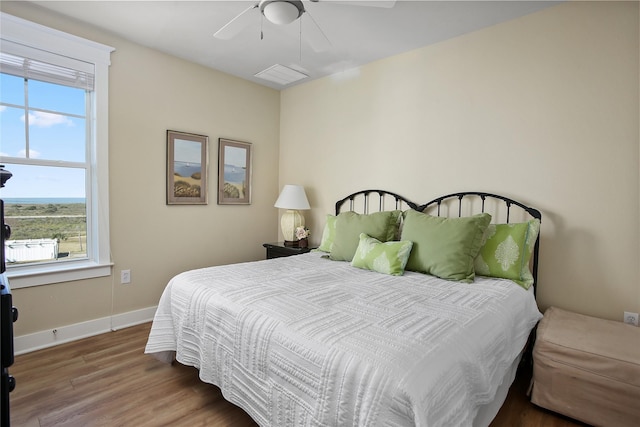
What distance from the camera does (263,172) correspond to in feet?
13.0

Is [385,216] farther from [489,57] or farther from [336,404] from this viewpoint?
[336,404]

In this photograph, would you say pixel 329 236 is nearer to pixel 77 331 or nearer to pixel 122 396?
pixel 122 396

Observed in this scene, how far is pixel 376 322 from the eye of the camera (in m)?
1.39

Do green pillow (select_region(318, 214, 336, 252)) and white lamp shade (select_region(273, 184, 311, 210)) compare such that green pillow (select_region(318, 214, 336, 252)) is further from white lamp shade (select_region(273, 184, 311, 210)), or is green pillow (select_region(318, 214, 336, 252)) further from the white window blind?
the white window blind

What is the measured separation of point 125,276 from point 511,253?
3.11 meters

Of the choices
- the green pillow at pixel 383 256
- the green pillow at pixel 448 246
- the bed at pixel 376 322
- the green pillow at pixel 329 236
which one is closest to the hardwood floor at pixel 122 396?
the bed at pixel 376 322

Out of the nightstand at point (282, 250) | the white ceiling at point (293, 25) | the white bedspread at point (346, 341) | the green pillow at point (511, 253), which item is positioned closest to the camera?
the white bedspread at point (346, 341)

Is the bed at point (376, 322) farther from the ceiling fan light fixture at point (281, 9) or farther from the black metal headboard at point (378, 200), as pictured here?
the ceiling fan light fixture at point (281, 9)

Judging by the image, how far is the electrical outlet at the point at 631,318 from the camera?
2.00 meters

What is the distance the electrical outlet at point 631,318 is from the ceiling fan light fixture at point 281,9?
2.71m

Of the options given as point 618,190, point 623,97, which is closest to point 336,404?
point 618,190

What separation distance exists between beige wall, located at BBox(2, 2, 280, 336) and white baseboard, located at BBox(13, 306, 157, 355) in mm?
44

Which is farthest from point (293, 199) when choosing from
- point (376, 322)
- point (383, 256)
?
point (376, 322)

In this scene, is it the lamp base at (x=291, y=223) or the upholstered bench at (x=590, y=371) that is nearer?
the upholstered bench at (x=590, y=371)
